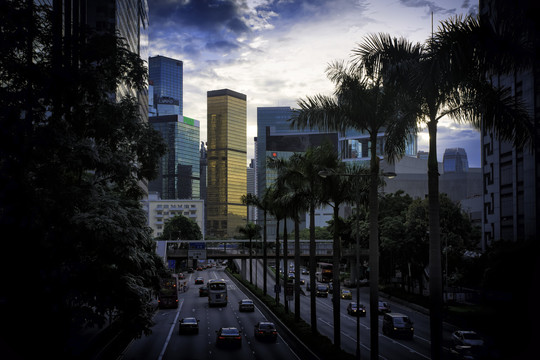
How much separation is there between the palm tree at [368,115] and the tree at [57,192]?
8994mm

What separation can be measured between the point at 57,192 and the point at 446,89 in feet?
43.1

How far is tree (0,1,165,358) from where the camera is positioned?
16641 mm

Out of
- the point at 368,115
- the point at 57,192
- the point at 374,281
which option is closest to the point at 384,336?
the point at 374,281

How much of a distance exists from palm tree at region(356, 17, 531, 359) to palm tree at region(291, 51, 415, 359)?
2159 millimetres

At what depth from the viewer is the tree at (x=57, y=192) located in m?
16.6

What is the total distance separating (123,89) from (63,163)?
74.4 m

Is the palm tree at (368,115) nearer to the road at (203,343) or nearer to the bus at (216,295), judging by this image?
the road at (203,343)

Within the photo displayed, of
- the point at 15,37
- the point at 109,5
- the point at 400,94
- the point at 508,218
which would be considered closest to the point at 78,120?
the point at 15,37

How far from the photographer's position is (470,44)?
16.2 meters

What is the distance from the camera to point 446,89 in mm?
17703

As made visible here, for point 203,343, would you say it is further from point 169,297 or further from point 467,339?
point 169,297

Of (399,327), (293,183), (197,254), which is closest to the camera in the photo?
(293,183)

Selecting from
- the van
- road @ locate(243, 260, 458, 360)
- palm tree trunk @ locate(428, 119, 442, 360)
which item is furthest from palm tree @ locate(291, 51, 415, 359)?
the van

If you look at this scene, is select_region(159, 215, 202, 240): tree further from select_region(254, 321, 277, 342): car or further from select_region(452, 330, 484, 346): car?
select_region(452, 330, 484, 346): car
